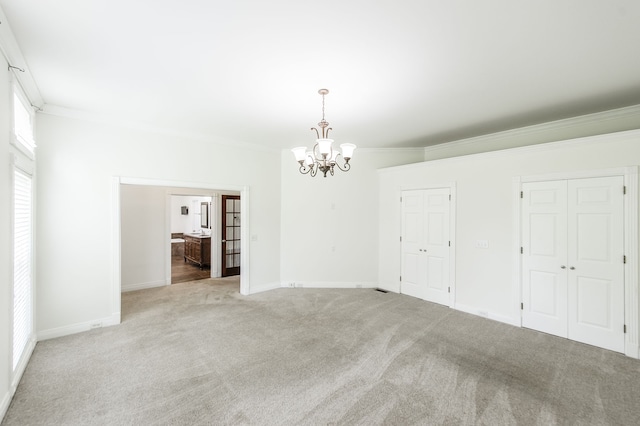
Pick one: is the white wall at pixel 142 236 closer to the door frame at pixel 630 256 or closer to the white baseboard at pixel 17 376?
the white baseboard at pixel 17 376

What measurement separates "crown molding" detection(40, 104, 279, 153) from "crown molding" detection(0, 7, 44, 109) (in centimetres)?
17

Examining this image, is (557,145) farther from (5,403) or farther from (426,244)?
(5,403)

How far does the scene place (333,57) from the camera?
239 centimetres

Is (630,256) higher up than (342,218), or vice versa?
(342,218)

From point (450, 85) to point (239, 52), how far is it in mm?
2076

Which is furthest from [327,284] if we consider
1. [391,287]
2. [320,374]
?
[320,374]

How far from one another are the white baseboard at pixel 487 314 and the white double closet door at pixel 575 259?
125 mm

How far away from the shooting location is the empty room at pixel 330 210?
2123mm

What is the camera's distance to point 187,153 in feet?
14.9

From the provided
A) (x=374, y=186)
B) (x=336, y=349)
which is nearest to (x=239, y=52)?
(x=336, y=349)

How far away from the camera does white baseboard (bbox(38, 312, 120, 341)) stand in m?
3.42

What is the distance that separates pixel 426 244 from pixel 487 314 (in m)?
1.38

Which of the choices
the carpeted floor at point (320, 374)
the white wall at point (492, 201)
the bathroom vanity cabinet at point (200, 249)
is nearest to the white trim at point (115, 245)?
the carpeted floor at point (320, 374)

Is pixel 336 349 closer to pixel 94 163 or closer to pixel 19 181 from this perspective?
pixel 19 181
